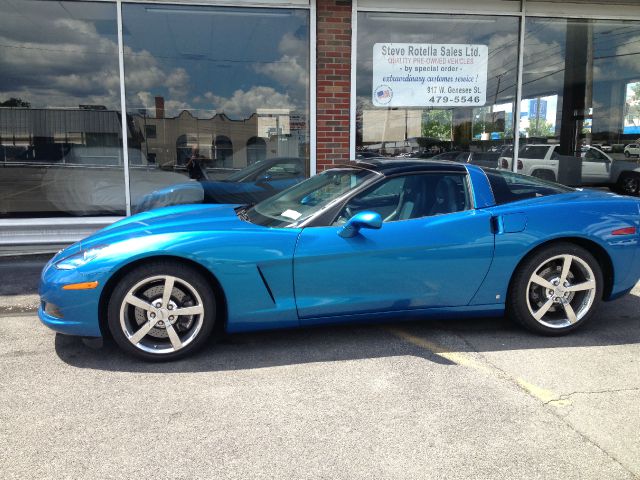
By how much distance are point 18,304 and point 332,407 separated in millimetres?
3409

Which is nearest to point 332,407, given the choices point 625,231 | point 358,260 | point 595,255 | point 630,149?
point 358,260

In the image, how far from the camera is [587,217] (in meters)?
4.09

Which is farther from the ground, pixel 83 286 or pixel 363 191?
pixel 363 191

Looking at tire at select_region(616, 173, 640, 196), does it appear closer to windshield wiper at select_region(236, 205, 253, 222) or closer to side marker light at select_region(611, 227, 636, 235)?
side marker light at select_region(611, 227, 636, 235)

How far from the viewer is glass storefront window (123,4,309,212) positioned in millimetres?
7434

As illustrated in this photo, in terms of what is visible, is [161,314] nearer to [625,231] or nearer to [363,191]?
[363,191]

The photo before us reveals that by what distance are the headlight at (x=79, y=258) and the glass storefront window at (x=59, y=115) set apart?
13.2 feet

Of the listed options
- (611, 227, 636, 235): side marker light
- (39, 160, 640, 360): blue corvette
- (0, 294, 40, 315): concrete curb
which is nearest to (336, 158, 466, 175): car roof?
(39, 160, 640, 360): blue corvette

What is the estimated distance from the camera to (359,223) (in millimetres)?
3609

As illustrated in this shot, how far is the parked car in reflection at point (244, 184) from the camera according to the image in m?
7.56

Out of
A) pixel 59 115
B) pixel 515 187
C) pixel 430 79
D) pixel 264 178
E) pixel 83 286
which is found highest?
pixel 430 79

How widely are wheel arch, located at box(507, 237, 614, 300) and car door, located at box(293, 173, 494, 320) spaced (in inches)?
13.2

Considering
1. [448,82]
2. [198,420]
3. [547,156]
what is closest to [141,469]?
[198,420]

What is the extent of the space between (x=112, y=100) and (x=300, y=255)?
17.5 feet
